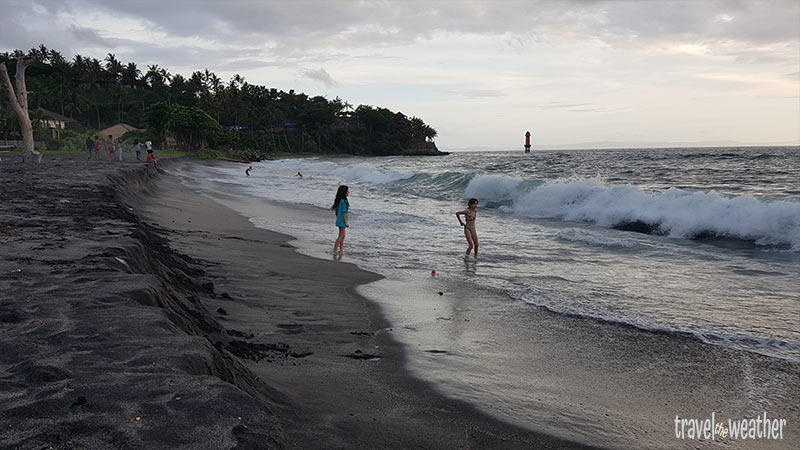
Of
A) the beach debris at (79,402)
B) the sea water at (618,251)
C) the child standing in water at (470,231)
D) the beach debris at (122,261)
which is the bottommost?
the sea water at (618,251)

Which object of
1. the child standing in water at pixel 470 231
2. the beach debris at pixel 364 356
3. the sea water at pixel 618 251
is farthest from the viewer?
the child standing in water at pixel 470 231

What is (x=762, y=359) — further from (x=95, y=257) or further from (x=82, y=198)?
(x=82, y=198)

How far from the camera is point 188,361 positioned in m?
3.19

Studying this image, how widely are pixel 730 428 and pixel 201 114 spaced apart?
252ft


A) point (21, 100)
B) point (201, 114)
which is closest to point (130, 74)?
point (201, 114)

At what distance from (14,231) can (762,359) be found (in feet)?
27.1

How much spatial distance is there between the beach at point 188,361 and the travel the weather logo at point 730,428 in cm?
87

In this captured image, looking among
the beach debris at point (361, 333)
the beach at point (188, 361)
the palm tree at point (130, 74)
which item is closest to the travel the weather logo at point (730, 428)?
the beach at point (188, 361)

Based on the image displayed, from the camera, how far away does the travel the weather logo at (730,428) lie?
3.74 meters

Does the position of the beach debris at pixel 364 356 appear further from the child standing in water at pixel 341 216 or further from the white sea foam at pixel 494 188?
the white sea foam at pixel 494 188

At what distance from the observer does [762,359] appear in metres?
5.14

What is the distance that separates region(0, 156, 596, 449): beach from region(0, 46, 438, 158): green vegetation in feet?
168

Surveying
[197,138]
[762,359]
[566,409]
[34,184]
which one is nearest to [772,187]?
[762,359]

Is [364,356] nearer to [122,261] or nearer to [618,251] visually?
[122,261]
